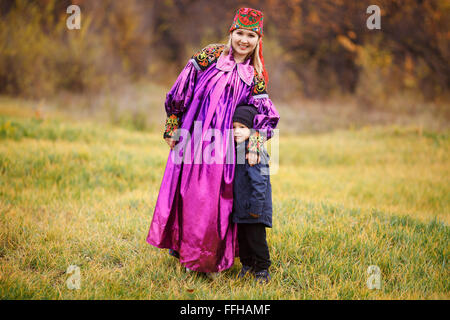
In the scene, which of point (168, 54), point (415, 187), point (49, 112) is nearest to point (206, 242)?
point (415, 187)

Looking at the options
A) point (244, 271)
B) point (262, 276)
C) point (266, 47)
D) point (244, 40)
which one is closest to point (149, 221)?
point (244, 271)

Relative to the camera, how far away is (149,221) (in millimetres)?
3918

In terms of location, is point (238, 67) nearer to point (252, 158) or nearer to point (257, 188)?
point (252, 158)

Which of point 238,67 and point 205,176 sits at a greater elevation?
point 238,67

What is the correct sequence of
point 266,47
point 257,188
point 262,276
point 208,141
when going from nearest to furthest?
point 257,188, point 208,141, point 262,276, point 266,47

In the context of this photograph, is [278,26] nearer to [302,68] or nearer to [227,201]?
[302,68]

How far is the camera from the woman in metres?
2.64

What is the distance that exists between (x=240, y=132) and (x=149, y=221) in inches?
70.2

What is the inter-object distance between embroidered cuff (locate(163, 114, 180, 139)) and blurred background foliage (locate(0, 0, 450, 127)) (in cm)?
752

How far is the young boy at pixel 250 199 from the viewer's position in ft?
8.51

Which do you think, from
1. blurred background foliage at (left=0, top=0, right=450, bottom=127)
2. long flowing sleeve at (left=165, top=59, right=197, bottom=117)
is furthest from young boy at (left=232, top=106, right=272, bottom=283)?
blurred background foliage at (left=0, top=0, right=450, bottom=127)

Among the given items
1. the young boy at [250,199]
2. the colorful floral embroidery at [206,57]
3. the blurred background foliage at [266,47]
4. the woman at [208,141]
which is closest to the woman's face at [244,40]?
the woman at [208,141]

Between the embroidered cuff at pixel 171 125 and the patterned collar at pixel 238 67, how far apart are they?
52 centimetres

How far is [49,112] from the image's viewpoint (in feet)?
29.7
